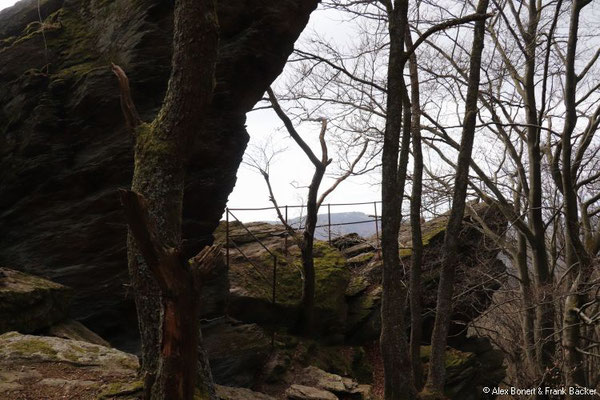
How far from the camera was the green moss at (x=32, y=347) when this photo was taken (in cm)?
503

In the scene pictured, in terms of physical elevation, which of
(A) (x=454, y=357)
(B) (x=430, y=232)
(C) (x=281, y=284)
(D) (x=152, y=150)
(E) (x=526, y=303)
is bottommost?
(A) (x=454, y=357)

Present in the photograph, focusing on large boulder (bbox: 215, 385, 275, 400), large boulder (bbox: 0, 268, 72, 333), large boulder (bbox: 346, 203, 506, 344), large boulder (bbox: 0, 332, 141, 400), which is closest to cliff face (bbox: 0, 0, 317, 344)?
large boulder (bbox: 0, 268, 72, 333)

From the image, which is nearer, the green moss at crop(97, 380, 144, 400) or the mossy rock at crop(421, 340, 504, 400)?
the green moss at crop(97, 380, 144, 400)

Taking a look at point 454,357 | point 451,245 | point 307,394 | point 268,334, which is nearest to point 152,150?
point 451,245

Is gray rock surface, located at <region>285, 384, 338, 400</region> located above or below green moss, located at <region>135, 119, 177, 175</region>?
below

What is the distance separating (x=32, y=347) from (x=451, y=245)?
250 inches

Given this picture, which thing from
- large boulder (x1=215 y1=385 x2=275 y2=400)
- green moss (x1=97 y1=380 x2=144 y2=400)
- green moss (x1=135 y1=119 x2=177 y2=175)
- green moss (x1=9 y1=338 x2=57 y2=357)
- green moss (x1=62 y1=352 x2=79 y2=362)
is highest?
green moss (x1=135 y1=119 x2=177 y2=175)

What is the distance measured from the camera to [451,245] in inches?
307

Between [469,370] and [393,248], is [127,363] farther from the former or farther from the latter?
[469,370]

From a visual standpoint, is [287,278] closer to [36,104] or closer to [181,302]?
[36,104]

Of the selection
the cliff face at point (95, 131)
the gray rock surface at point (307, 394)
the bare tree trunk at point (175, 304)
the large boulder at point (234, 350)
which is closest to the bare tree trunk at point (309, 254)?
the large boulder at point (234, 350)

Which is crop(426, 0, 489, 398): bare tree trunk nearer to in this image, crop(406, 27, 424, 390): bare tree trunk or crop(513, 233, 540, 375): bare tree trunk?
crop(406, 27, 424, 390): bare tree trunk

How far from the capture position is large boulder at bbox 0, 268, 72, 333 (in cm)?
598

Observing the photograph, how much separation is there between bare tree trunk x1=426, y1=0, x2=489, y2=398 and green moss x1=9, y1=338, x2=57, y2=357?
5.72 m
